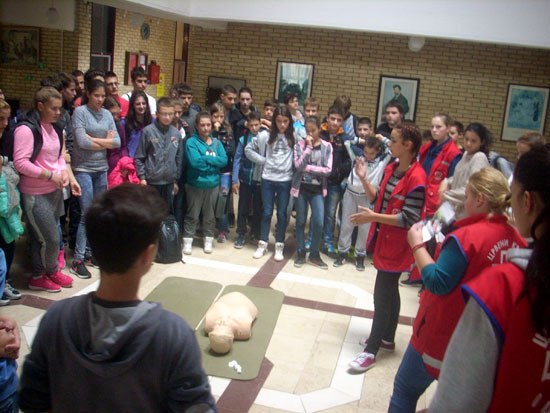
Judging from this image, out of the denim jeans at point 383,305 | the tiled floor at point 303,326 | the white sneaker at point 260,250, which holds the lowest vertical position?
the tiled floor at point 303,326

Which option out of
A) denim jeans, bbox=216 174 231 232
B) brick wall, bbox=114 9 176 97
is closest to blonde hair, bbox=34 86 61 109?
denim jeans, bbox=216 174 231 232

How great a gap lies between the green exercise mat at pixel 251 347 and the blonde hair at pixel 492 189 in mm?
2400

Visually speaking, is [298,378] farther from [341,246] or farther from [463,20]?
[463,20]

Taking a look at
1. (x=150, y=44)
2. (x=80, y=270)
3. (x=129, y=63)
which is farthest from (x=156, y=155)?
(x=150, y=44)

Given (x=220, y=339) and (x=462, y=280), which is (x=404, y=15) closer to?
(x=220, y=339)

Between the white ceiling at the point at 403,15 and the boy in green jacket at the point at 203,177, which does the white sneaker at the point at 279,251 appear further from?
the white ceiling at the point at 403,15

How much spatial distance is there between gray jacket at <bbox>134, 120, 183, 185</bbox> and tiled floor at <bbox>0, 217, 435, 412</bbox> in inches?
43.3

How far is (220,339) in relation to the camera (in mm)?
4434

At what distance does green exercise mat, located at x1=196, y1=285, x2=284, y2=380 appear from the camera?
429cm

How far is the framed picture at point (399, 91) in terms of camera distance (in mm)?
12141

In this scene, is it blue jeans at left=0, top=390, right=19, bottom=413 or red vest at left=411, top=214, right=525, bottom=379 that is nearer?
blue jeans at left=0, top=390, right=19, bottom=413

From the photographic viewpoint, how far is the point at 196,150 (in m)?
6.80

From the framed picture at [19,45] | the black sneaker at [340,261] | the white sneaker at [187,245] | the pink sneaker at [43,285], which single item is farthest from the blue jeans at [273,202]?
the framed picture at [19,45]

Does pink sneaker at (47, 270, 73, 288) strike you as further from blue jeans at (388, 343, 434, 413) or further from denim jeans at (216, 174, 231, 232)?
blue jeans at (388, 343, 434, 413)
